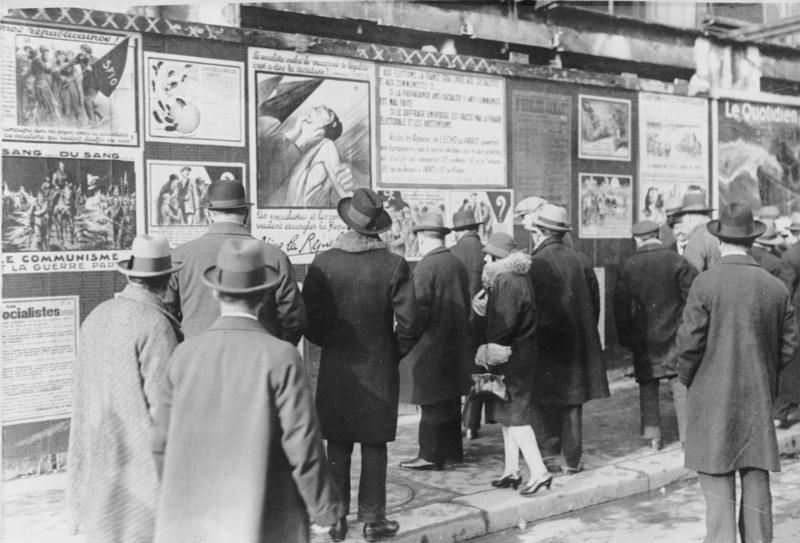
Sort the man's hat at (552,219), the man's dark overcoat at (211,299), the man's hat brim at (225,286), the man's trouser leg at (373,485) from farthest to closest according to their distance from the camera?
the man's hat at (552,219), the man's trouser leg at (373,485), the man's dark overcoat at (211,299), the man's hat brim at (225,286)

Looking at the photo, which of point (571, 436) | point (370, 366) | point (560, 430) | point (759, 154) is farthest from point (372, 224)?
point (759, 154)

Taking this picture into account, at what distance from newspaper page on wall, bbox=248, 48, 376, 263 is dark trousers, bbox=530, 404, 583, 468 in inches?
111

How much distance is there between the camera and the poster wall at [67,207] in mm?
6754

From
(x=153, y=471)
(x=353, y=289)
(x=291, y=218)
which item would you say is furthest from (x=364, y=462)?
(x=291, y=218)

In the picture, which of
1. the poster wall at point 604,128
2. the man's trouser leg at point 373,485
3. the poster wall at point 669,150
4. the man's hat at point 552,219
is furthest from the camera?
the poster wall at point 669,150

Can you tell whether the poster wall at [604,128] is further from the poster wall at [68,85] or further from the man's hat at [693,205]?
the poster wall at [68,85]

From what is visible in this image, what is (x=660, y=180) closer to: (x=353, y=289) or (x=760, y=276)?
(x=760, y=276)

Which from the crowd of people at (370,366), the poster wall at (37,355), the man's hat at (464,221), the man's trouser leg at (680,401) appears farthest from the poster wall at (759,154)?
the poster wall at (37,355)

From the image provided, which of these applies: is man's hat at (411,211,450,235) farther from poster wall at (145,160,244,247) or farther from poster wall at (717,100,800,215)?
poster wall at (717,100,800,215)

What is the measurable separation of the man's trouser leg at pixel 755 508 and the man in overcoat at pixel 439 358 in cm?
253

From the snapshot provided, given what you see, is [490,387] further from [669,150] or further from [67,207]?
[669,150]

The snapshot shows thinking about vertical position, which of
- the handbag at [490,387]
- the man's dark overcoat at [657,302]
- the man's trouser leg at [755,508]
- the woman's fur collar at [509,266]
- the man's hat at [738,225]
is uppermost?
the man's hat at [738,225]

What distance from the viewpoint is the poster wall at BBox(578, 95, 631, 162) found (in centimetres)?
1095

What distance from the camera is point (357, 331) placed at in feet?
17.7
